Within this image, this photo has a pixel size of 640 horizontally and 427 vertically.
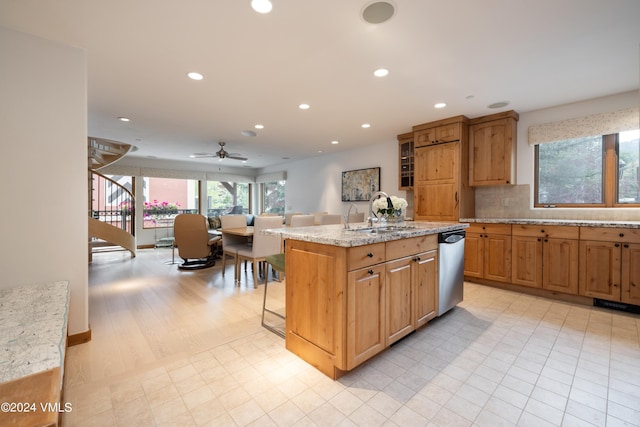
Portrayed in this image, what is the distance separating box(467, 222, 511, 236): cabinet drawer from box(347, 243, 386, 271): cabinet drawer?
101 inches

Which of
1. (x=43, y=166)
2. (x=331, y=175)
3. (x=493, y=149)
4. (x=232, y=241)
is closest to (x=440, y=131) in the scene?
(x=493, y=149)

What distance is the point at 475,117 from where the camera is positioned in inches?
159

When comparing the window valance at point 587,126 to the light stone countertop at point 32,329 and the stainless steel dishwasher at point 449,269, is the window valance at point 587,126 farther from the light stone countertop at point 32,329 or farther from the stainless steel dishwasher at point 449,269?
the light stone countertop at point 32,329

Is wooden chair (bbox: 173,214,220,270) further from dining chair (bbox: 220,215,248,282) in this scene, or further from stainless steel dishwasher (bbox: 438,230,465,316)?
stainless steel dishwasher (bbox: 438,230,465,316)

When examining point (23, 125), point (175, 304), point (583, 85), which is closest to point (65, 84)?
point (23, 125)

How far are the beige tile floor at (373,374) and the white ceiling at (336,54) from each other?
8.04 ft

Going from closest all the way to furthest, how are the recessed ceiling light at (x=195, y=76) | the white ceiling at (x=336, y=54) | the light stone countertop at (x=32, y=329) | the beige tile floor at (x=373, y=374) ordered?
the light stone countertop at (x=32, y=329) → the beige tile floor at (x=373, y=374) → the white ceiling at (x=336, y=54) → the recessed ceiling light at (x=195, y=76)

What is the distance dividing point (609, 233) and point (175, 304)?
15.9ft

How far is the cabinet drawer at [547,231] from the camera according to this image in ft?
10.2

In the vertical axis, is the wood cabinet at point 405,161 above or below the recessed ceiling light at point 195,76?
below

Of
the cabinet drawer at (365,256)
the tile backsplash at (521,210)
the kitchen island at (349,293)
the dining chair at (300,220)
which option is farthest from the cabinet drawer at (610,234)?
the dining chair at (300,220)

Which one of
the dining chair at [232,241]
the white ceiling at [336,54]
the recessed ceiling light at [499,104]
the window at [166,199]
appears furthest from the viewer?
the window at [166,199]

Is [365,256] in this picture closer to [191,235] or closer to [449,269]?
[449,269]

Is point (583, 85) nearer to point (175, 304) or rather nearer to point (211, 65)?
point (211, 65)
